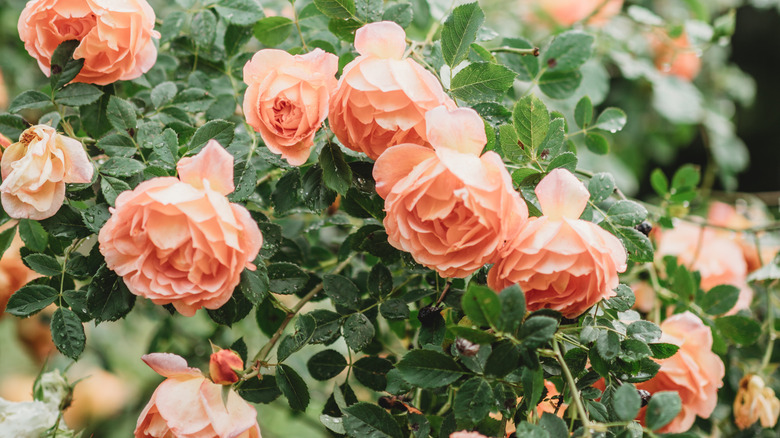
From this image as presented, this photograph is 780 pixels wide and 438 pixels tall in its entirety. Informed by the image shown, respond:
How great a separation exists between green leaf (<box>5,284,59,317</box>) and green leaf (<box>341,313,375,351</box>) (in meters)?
0.29

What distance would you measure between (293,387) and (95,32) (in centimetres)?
39

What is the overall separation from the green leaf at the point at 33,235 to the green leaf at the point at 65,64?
15 cm

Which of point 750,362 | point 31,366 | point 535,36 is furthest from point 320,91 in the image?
point 31,366

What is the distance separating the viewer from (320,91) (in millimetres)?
524

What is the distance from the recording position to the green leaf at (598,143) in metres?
0.75

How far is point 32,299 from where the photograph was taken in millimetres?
581

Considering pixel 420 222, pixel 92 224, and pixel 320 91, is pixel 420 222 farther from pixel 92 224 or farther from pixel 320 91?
pixel 92 224

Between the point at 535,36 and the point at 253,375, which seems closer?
the point at 253,375

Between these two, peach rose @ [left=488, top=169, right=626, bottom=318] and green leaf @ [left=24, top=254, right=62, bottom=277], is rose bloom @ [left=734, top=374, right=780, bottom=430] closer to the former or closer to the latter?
peach rose @ [left=488, top=169, right=626, bottom=318]

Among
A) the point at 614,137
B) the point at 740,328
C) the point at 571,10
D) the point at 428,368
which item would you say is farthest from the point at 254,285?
the point at 614,137

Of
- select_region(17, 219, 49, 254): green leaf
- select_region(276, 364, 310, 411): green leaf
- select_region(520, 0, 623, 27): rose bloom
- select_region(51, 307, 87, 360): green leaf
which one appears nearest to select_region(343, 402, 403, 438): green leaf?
select_region(276, 364, 310, 411): green leaf

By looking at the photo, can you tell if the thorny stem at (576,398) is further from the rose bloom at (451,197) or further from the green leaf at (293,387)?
the green leaf at (293,387)

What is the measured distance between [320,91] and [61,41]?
29 centimetres

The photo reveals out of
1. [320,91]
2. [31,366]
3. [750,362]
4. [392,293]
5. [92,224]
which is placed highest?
[320,91]
